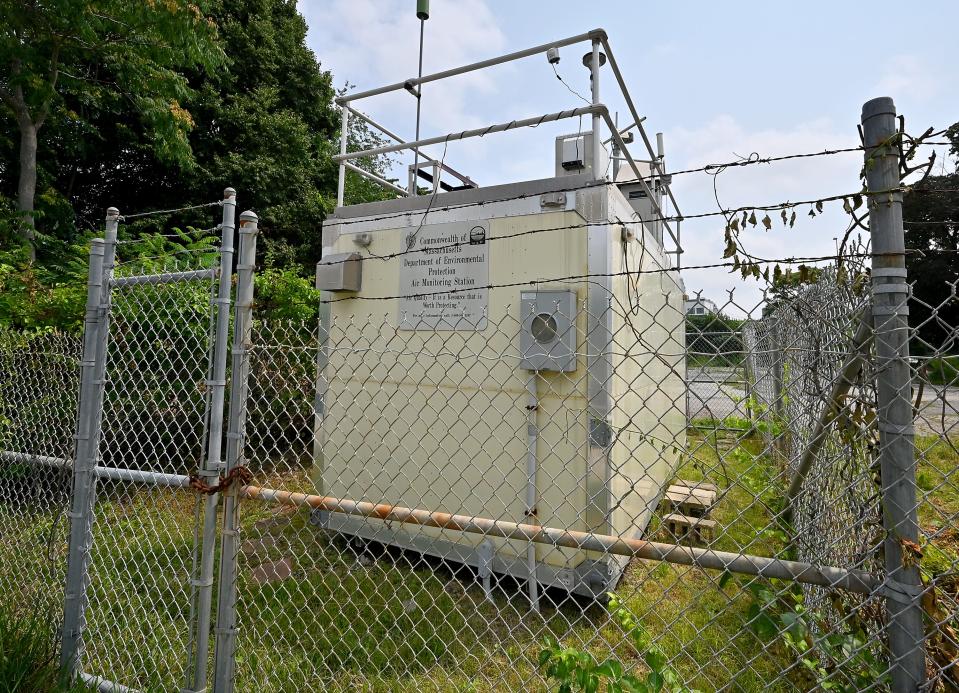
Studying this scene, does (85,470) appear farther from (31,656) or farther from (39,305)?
(39,305)

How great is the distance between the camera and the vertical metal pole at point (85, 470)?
208 cm

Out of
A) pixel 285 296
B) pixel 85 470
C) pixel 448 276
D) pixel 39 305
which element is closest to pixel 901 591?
pixel 85 470

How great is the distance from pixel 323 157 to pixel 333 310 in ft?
42.2

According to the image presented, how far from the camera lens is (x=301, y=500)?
175 centimetres

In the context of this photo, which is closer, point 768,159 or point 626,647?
point 768,159

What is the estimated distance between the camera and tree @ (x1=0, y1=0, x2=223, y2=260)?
827 cm

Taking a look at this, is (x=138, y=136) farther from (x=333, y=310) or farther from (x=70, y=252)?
(x=333, y=310)

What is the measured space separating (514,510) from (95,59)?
12491mm

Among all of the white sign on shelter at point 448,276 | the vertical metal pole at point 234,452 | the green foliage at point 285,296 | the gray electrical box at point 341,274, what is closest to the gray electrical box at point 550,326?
the white sign on shelter at point 448,276

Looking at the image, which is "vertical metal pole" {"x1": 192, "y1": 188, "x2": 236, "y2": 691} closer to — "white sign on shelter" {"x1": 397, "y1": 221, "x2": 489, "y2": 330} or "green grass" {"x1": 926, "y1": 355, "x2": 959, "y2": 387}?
"white sign on shelter" {"x1": 397, "y1": 221, "x2": 489, "y2": 330}

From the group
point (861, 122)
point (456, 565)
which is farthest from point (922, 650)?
point (456, 565)

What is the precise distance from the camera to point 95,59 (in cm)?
1002

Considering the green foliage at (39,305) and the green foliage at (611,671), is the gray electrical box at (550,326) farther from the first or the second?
the green foliage at (39,305)

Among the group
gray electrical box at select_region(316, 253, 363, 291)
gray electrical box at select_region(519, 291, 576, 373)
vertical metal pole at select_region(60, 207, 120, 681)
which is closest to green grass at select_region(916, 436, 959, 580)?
gray electrical box at select_region(519, 291, 576, 373)
